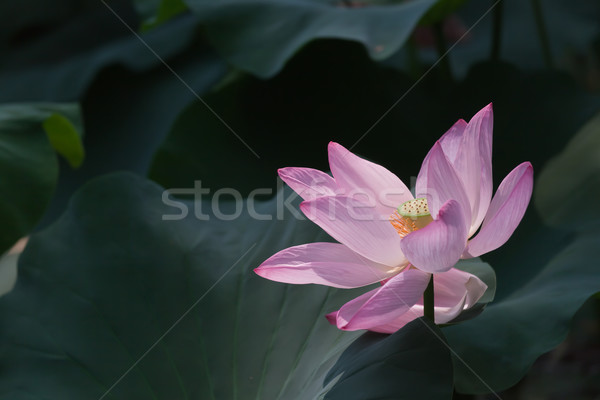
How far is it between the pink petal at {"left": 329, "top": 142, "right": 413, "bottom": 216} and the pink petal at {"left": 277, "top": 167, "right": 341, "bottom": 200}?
1cm

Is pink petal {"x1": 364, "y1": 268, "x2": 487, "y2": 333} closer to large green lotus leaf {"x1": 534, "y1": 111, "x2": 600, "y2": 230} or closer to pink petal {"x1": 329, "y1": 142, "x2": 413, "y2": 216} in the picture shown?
pink petal {"x1": 329, "y1": 142, "x2": 413, "y2": 216}

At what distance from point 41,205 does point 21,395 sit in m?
0.42

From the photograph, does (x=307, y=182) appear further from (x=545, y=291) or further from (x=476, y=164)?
(x=545, y=291)

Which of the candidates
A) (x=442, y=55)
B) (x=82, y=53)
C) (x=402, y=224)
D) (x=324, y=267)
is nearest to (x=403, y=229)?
(x=402, y=224)

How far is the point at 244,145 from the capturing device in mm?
1158

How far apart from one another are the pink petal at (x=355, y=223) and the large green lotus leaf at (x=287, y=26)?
499 millimetres

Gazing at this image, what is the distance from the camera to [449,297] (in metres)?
0.58

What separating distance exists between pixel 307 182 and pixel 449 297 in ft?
0.56

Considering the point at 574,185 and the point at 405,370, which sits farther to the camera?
the point at 574,185

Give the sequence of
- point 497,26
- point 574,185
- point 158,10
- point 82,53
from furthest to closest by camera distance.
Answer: point 82,53
point 158,10
point 497,26
point 574,185

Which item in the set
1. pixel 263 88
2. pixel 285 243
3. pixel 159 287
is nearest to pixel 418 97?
pixel 263 88

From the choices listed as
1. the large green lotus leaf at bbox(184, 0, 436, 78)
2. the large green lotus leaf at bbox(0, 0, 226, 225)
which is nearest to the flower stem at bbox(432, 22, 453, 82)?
the large green lotus leaf at bbox(184, 0, 436, 78)

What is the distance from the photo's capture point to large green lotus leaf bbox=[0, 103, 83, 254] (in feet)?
3.25

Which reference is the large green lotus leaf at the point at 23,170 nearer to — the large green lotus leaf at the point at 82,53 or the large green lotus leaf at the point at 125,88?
the large green lotus leaf at the point at 125,88
